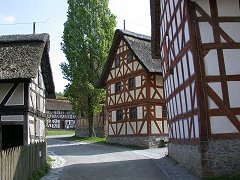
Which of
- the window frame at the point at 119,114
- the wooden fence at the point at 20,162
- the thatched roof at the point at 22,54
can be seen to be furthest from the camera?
the window frame at the point at 119,114

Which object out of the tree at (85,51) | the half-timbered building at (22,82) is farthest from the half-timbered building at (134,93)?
the half-timbered building at (22,82)

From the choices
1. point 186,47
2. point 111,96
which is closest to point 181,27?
point 186,47

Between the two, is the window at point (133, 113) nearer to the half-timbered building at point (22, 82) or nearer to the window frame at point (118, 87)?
the window frame at point (118, 87)

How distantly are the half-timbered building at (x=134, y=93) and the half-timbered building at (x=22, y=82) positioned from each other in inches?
399

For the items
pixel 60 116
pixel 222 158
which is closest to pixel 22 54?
pixel 222 158

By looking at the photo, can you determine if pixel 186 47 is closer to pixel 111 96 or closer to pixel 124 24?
pixel 111 96

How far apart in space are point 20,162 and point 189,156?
22.6 ft

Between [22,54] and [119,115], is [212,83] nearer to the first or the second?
[22,54]

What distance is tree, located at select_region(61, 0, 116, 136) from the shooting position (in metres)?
39.0

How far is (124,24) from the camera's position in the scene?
41312 millimetres

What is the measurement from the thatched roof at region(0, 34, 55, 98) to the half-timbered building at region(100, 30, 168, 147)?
30.9 feet

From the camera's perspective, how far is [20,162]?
12.1m

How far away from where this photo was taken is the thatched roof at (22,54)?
788 inches

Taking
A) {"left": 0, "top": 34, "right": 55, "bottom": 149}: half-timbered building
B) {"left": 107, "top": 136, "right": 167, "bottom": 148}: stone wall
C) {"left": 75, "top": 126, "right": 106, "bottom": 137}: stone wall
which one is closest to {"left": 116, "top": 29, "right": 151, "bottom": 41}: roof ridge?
{"left": 107, "top": 136, "right": 167, "bottom": 148}: stone wall
